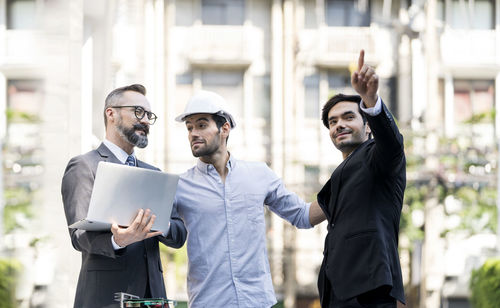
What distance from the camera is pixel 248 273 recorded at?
351 centimetres

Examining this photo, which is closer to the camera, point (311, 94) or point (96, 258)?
point (96, 258)

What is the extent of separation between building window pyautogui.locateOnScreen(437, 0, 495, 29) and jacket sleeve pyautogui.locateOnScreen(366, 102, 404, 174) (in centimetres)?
1345

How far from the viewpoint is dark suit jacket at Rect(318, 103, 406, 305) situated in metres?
2.95

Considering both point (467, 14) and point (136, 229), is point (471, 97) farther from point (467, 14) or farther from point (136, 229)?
point (136, 229)

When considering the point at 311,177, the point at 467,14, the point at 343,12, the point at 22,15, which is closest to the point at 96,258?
the point at 22,15

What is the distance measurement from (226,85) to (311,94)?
1.93 m

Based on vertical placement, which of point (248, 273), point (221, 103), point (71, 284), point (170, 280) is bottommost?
point (170, 280)

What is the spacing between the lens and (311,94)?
15984mm

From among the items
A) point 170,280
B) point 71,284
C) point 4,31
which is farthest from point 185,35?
point 71,284

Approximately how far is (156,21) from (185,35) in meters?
0.72

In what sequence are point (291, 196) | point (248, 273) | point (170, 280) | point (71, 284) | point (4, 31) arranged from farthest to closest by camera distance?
point (170, 280) < point (4, 31) < point (71, 284) < point (291, 196) < point (248, 273)

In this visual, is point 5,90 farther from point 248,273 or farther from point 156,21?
point 156,21

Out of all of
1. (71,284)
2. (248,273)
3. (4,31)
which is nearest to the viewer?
(248,273)

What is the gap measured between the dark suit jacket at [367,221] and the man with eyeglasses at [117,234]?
74 centimetres
